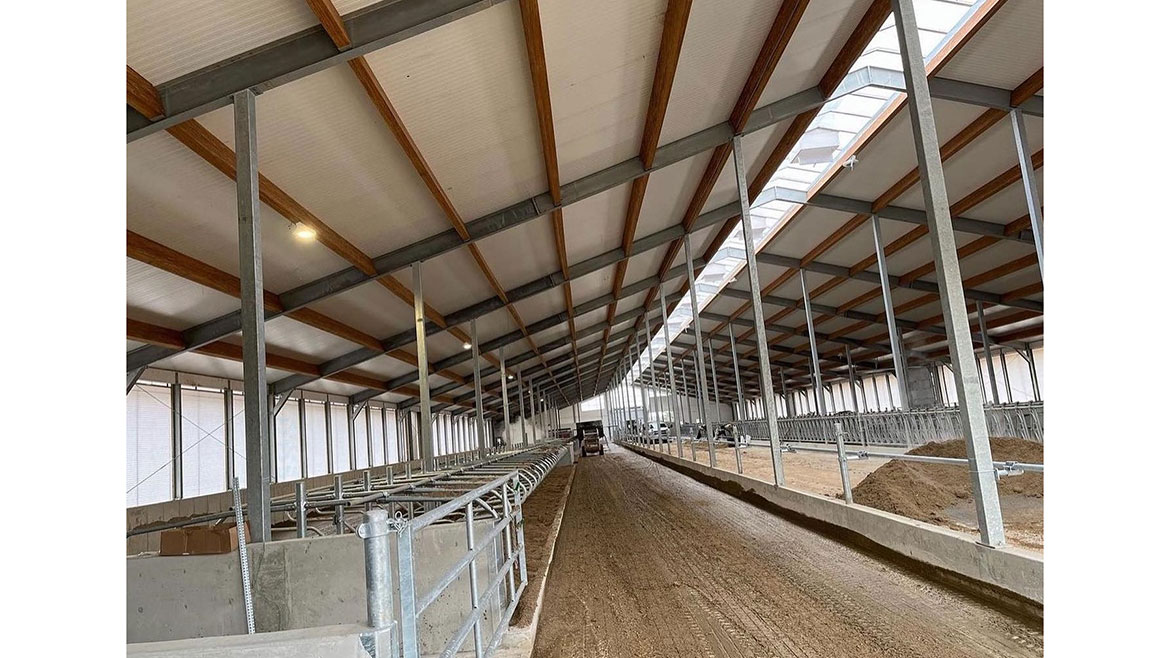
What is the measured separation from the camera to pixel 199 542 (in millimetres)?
5836

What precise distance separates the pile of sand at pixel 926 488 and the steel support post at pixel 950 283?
2.26 metres

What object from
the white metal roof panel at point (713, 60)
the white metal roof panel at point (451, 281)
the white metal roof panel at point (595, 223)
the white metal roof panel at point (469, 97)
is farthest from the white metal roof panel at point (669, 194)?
the white metal roof panel at point (469, 97)

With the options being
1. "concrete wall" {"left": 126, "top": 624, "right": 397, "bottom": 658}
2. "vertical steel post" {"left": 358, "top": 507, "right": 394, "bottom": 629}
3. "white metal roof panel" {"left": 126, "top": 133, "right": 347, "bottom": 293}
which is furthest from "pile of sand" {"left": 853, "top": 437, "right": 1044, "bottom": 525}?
"white metal roof panel" {"left": 126, "top": 133, "right": 347, "bottom": 293}

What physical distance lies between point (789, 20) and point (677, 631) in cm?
766

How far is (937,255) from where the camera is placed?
251 inches

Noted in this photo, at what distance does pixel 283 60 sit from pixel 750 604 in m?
6.33

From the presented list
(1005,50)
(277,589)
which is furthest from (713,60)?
(277,589)

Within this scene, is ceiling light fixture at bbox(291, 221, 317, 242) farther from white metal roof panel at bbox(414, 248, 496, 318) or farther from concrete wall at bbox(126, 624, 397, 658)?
concrete wall at bbox(126, 624, 397, 658)

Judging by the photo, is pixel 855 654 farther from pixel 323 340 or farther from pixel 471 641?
pixel 323 340

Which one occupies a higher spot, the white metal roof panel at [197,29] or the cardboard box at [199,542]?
the white metal roof panel at [197,29]

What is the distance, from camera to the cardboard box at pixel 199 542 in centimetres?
580

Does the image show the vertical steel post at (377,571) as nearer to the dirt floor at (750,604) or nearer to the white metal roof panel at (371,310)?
the dirt floor at (750,604)

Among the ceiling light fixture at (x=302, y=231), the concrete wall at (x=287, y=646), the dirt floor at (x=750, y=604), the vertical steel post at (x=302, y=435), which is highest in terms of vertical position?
the ceiling light fixture at (x=302, y=231)
